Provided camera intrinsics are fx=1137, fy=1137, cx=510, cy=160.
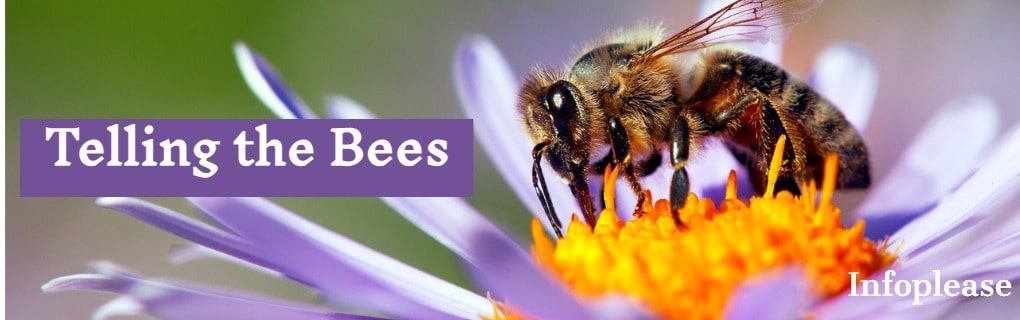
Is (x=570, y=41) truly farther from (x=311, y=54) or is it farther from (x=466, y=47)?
(x=311, y=54)

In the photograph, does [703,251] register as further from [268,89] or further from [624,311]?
[268,89]

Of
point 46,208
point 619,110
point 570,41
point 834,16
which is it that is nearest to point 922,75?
point 834,16

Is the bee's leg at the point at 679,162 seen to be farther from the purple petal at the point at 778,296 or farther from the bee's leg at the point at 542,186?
the purple petal at the point at 778,296

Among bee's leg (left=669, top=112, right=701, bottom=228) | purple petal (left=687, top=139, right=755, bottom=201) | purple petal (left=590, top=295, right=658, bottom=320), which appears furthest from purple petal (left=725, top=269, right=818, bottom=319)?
purple petal (left=687, top=139, right=755, bottom=201)

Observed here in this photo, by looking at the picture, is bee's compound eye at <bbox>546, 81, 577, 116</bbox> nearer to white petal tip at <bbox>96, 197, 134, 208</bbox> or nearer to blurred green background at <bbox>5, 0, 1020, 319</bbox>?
blurred green background at <bbox>5, 0, 1020, 319</bbox>

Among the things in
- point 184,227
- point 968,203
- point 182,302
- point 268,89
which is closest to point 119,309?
point 184,227

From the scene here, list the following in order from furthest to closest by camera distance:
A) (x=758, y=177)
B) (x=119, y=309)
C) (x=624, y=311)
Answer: (x=758, y=177) < (x=119, y=309) < (x=624, y=311)
